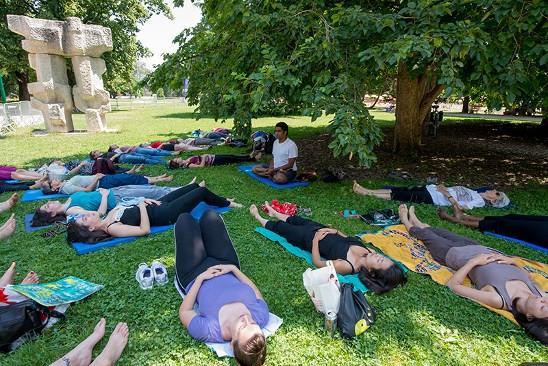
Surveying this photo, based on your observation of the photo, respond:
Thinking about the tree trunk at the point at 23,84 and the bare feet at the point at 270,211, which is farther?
the tree trunk at the point at 23,84

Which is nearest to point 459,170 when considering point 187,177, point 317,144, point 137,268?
point 317,144

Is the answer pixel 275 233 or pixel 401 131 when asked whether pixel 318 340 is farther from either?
pixel 401 131

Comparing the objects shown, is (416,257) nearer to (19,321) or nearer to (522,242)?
(522,242)

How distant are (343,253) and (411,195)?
267 cm

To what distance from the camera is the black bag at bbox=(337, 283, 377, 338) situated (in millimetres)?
2777

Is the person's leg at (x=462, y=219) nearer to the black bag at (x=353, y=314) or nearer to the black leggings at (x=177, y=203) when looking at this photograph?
the black bag at (x=353, y=314)

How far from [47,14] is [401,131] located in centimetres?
2040

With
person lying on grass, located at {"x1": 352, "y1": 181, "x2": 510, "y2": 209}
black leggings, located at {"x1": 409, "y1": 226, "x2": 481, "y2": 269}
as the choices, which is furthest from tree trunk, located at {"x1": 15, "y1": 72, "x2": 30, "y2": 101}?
black leggings, located at {"x1": 409, "y1": 226, "x2": 481, "y2": 269}

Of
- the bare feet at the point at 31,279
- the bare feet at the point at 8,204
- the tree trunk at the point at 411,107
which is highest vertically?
the tree trunk at the point at 411,107

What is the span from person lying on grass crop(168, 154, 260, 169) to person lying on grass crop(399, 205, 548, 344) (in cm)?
558

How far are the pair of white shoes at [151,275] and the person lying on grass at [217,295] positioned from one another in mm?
211

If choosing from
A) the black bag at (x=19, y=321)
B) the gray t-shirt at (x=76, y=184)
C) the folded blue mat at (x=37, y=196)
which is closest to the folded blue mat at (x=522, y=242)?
the black bag at (x=19, y=321)

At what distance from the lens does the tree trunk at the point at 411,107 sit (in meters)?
8.73

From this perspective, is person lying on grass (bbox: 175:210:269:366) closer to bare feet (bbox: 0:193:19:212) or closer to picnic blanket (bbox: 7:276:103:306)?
picnic blanket (bbox: 7:276:103:306)
